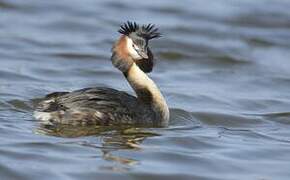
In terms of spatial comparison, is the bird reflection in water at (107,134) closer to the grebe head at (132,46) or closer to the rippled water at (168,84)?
the rippled water at (168,84)

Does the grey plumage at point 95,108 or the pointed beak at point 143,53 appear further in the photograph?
the pointed beak at point 143,53

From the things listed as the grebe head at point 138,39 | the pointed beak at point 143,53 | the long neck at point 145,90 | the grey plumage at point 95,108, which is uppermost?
the grebe head at point 138,39

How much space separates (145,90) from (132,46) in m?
0.54

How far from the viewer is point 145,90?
11930mm

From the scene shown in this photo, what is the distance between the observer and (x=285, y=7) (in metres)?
21.0

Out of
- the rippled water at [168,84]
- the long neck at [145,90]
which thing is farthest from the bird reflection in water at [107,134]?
the long neck at [145,90]

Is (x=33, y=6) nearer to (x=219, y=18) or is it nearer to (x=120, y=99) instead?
(x=219, y=18)

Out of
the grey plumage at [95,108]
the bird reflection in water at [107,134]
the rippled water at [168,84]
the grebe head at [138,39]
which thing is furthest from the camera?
the grebe head at [138,39]

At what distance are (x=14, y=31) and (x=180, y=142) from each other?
7.72 meters

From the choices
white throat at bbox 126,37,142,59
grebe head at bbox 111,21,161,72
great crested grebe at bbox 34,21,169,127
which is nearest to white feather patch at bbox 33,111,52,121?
great crested grebe at bbox 34,21,169,127

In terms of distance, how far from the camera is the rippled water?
9.93 meters

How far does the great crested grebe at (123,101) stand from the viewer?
11.2 metres

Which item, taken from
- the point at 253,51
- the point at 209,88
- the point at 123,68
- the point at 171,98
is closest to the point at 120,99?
the point at 123,68

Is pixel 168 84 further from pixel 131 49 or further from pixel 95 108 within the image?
pixel 95 108
